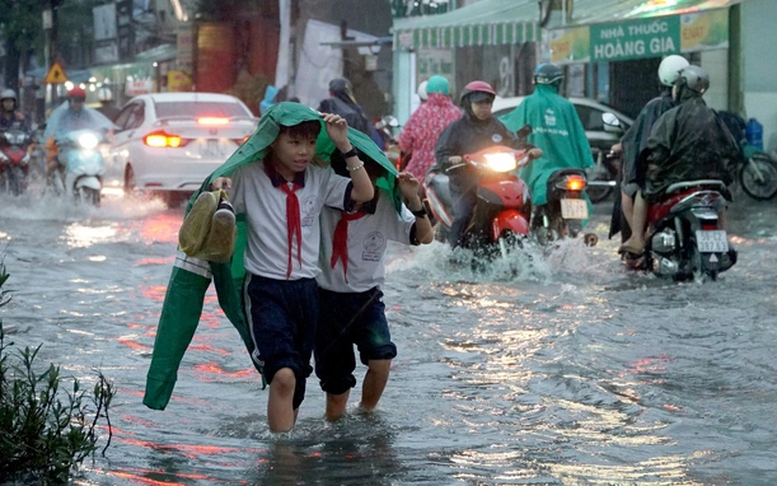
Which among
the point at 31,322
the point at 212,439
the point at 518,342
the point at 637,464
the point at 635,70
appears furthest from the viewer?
the point at 635,70

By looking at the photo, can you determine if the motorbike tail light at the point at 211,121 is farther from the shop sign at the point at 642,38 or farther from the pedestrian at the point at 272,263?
the pedestrian at the point at 272,263

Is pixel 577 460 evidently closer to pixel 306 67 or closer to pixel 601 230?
pixel 601 230

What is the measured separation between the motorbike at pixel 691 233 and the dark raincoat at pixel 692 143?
0.09m

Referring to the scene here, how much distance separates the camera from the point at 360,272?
576cm

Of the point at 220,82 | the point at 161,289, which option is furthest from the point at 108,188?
the point at 220,82

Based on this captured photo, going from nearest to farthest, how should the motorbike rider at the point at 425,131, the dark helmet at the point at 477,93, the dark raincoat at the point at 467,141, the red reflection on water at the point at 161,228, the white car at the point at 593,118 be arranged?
the dark helmet at the point at 477,93, the dark raincoat at the point at 467,141, the motorbike rider at the point at 425,131, the red reflection on water at the point at 161,228, the white car at the point at 593,118

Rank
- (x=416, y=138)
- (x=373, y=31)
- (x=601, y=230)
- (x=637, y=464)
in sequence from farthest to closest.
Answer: (x=373, y=31), (x=601, y=230), (x=416, y=138), (x=637, y=464)

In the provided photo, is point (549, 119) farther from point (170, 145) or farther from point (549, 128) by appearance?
point (170, 145)

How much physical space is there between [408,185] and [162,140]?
44.4 ft

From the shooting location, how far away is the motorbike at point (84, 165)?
60.8ft

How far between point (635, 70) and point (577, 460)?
20851 mm

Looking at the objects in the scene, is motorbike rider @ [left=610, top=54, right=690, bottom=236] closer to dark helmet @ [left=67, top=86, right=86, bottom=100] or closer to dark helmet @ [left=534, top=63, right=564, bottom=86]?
dark helmet @ [left=534, top=63, right=564, bottom=86]

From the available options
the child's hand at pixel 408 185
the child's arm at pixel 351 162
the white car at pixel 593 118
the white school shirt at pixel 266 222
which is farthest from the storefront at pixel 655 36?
the white school shirt at pixel 266 222

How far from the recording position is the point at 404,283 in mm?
11172
